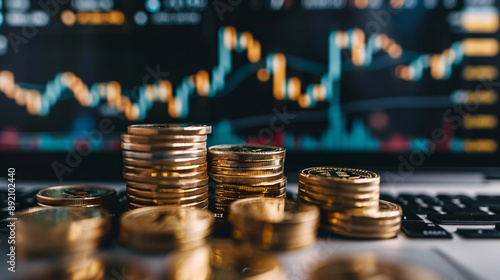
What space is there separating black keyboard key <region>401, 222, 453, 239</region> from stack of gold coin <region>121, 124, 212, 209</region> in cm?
63

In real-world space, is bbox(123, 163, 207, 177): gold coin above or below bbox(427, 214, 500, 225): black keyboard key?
above

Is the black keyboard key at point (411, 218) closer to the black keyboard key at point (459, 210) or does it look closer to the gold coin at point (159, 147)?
the black keyboard key at point (459, 210)

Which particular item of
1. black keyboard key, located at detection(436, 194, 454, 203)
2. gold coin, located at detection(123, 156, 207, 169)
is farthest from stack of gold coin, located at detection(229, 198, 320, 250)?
black keyboard key, located at detection(436, 194, 454, 203)

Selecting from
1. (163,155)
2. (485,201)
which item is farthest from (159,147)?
(485,201)

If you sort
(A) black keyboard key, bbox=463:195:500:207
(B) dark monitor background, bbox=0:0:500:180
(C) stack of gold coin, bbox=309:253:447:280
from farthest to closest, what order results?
(B) dark monitor background, bbox=0:0:500:180 → (A) black keyboard key, bbox=463:195:500:207 → (C) stack of gold coin, bbox=309:253:447:280

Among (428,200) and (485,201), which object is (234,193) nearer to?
(428,200)

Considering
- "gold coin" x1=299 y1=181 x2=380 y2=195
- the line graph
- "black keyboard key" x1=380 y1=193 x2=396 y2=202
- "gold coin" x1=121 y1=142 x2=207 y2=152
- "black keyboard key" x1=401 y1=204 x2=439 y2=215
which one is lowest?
"black keyboard key" x1=401 y1=204 x2=439 y2=215

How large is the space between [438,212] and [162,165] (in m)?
0.90

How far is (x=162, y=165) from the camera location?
994 millimetres

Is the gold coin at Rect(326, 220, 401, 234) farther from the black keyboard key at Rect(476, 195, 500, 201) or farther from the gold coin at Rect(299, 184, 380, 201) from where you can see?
the black keyboard key at Rect(476, 195, 500, 201)

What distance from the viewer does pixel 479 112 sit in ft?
5.19

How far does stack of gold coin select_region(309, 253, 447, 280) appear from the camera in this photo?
0.68m

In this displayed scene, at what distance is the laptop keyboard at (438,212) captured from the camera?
0.94 meters

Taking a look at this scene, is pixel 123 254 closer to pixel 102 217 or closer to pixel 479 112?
pixel 102 217
